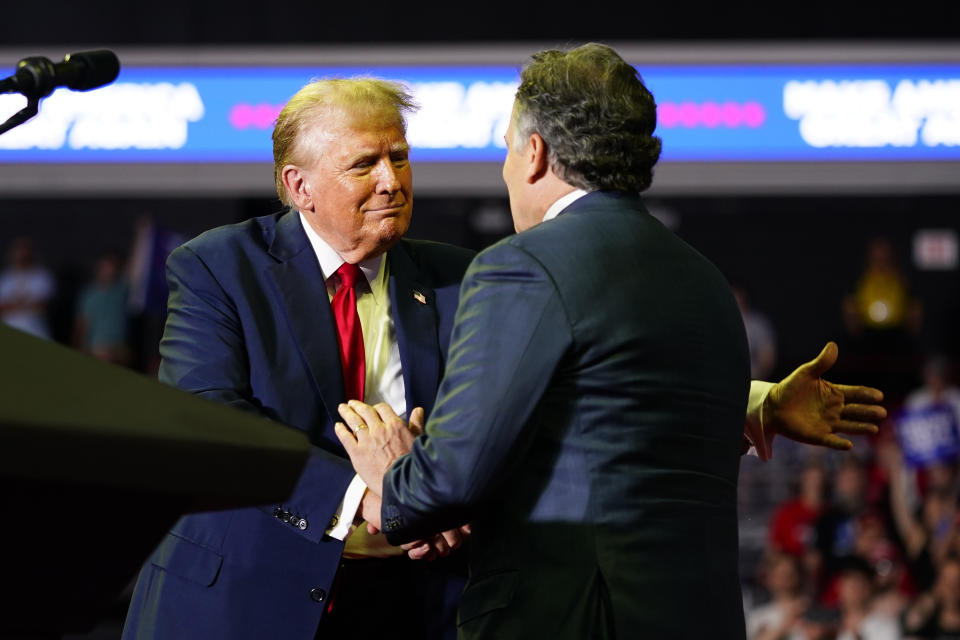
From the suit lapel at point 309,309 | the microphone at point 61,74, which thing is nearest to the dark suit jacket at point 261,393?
the suit lapel at point 309,309

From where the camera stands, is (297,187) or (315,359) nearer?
(315,359)

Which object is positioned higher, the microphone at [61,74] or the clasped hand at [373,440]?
the microphone at [61,74]

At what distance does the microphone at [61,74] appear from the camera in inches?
65.0

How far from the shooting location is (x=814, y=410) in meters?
2.16

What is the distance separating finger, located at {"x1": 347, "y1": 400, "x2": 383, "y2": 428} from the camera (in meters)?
1.94

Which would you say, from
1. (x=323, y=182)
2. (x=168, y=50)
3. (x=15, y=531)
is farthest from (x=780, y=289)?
(x=15, y=531)

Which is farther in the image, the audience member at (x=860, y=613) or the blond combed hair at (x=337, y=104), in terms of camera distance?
the audience member at (x=860, y=613)

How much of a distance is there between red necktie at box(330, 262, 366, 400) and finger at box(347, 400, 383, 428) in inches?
7.2

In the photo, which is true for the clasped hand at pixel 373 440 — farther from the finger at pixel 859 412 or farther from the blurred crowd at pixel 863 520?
the blurred crowd at pixel 863 520

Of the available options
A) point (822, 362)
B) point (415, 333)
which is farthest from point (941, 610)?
point (415, 333)

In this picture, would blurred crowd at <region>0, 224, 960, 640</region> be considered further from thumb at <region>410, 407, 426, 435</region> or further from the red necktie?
thumb at <region>410, 407, 426, 435</region>

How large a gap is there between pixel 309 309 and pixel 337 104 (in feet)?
1.26

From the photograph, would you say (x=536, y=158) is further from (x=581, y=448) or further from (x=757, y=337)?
(x=757, y=337)

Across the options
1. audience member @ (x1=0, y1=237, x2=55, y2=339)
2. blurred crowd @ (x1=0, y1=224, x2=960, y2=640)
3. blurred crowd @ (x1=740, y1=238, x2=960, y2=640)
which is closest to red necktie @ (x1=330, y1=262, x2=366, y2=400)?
A: blurred crowd @ (x1=0, y1=224, x2=960, y2=640)
